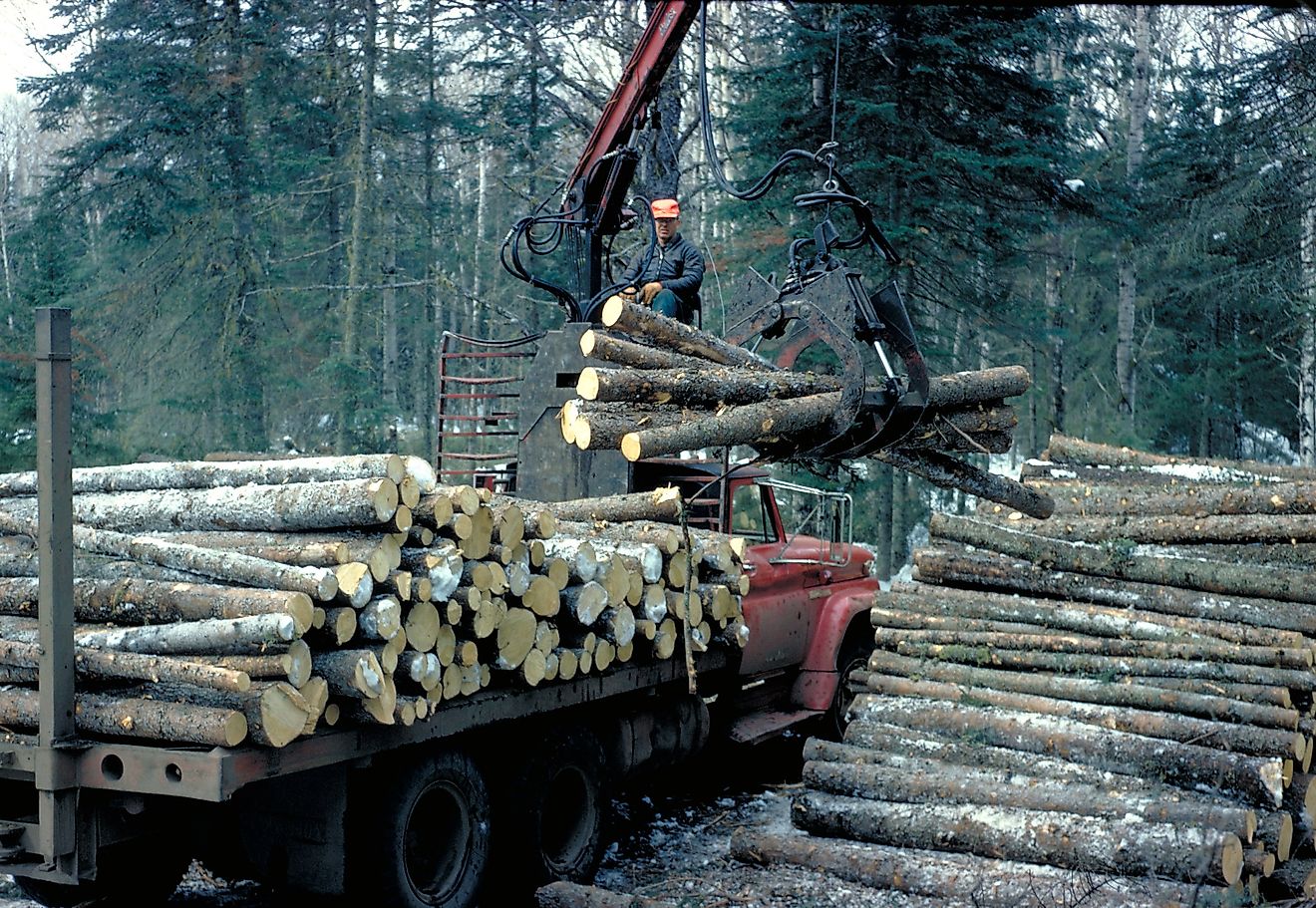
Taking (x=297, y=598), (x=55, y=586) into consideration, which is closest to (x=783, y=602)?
(x=297, y=598)

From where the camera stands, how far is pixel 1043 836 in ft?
23.2

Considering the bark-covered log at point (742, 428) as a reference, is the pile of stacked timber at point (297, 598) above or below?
below

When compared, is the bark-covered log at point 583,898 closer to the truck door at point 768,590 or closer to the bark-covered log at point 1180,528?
the truck door at point 768,590

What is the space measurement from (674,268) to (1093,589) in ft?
13.0

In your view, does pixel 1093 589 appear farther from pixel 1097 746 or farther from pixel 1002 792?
pixel 1002 792

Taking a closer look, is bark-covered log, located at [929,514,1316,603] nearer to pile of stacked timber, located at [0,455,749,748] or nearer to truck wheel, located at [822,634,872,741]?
truck wheel, located at [822,634,872,741]

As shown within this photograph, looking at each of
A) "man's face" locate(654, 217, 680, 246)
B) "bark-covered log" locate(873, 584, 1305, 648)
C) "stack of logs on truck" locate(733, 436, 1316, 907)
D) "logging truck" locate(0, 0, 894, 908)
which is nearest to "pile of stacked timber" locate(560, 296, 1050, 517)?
"logging truck" locate(0, 0, 894, 908)

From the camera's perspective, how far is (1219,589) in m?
8.67

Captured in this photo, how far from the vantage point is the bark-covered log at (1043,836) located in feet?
22.2

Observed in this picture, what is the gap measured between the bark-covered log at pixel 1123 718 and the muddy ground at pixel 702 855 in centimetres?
132

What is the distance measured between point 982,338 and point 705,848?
2402 centimetres

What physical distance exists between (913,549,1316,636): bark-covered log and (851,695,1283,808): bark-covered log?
1.16 m

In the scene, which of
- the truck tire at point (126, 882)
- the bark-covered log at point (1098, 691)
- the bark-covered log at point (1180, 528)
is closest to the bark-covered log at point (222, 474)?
the truck tire at point (126, 882)

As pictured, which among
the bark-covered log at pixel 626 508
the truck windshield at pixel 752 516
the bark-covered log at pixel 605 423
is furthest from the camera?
the truck windshield at pixel 752 516
